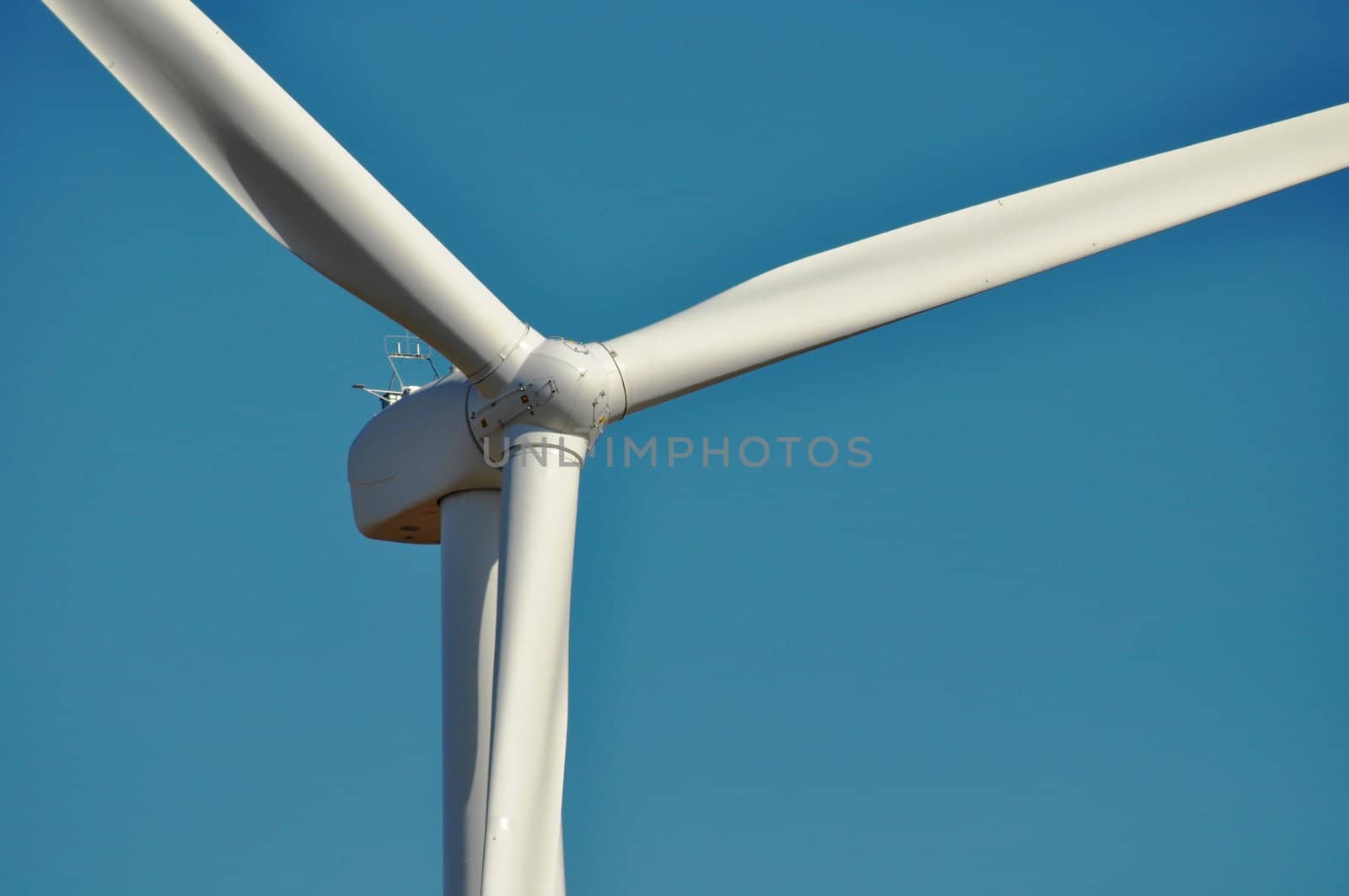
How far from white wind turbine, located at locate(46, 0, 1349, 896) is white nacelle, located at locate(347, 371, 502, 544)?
2 cm

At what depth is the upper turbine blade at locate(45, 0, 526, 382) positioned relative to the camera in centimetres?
1164

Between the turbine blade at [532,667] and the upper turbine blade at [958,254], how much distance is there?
0.99 metres

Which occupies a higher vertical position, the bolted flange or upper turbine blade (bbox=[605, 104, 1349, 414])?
upper turbine blade (bbox=[605, 104, 1349, 414])

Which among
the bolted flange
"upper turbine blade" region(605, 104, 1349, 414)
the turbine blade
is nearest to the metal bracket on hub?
the bolted flange

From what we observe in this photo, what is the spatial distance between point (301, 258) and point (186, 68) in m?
1.47

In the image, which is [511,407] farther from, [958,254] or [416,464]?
[958,254]

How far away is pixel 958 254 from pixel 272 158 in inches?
208

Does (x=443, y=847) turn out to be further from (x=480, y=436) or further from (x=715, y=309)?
(x=715, y=309)

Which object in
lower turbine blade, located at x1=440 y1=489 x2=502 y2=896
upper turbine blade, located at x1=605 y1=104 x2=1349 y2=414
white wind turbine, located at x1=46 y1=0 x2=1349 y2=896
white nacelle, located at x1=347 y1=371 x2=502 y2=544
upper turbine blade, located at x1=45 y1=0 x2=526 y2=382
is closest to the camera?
upper turbine blade, located at x1=45 y1=0 x2=526 y2=382

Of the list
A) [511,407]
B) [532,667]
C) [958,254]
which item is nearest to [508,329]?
[511,407]

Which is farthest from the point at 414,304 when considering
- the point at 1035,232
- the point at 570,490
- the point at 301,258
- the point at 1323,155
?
the point at 1323,155

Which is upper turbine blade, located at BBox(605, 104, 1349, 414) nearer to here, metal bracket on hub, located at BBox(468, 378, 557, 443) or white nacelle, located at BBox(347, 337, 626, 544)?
white nacelle, located at BBox(347, 337, 626, 544)

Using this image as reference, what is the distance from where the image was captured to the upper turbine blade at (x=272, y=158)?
11.6m

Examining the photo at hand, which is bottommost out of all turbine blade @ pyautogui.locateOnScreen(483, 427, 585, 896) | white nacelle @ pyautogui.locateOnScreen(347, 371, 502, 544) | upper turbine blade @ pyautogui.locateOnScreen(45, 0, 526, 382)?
turbine blade @ pyautogui.locateOnScreen(483, 427, 585, 896)
